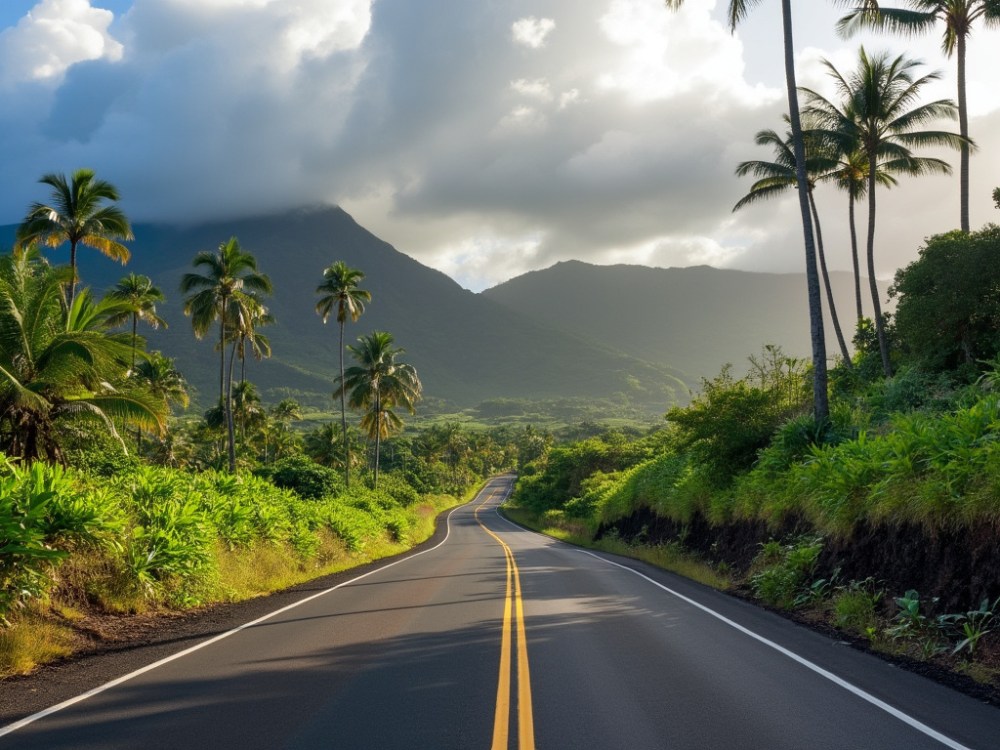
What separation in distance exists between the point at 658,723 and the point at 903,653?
456 centimetres

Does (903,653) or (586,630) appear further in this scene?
(586,630)

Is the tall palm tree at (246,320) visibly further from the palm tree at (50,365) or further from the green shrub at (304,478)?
the palm tree at (50,365)

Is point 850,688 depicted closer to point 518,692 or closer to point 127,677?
point 518,692

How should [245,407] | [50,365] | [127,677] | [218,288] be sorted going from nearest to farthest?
[127,677] < [50,365] < [218,288] < [245,407]

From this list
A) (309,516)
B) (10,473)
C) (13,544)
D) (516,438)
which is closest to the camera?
(13,544)

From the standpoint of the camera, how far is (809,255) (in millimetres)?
19234

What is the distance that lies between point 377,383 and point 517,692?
149 ft

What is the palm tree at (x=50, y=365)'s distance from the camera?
13.6 metres

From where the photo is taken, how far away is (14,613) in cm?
855

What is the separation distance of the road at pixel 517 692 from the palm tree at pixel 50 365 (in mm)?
6652

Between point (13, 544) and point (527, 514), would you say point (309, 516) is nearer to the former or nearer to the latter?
point (13, 544)

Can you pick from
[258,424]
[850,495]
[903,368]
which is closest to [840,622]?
[850,495]

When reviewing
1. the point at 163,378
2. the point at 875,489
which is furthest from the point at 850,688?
the point at 163,378

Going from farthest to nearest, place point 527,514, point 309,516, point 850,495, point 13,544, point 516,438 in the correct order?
point 516,438 < point 527,514 < point 309,516 < point 850,495 < point 13,544
